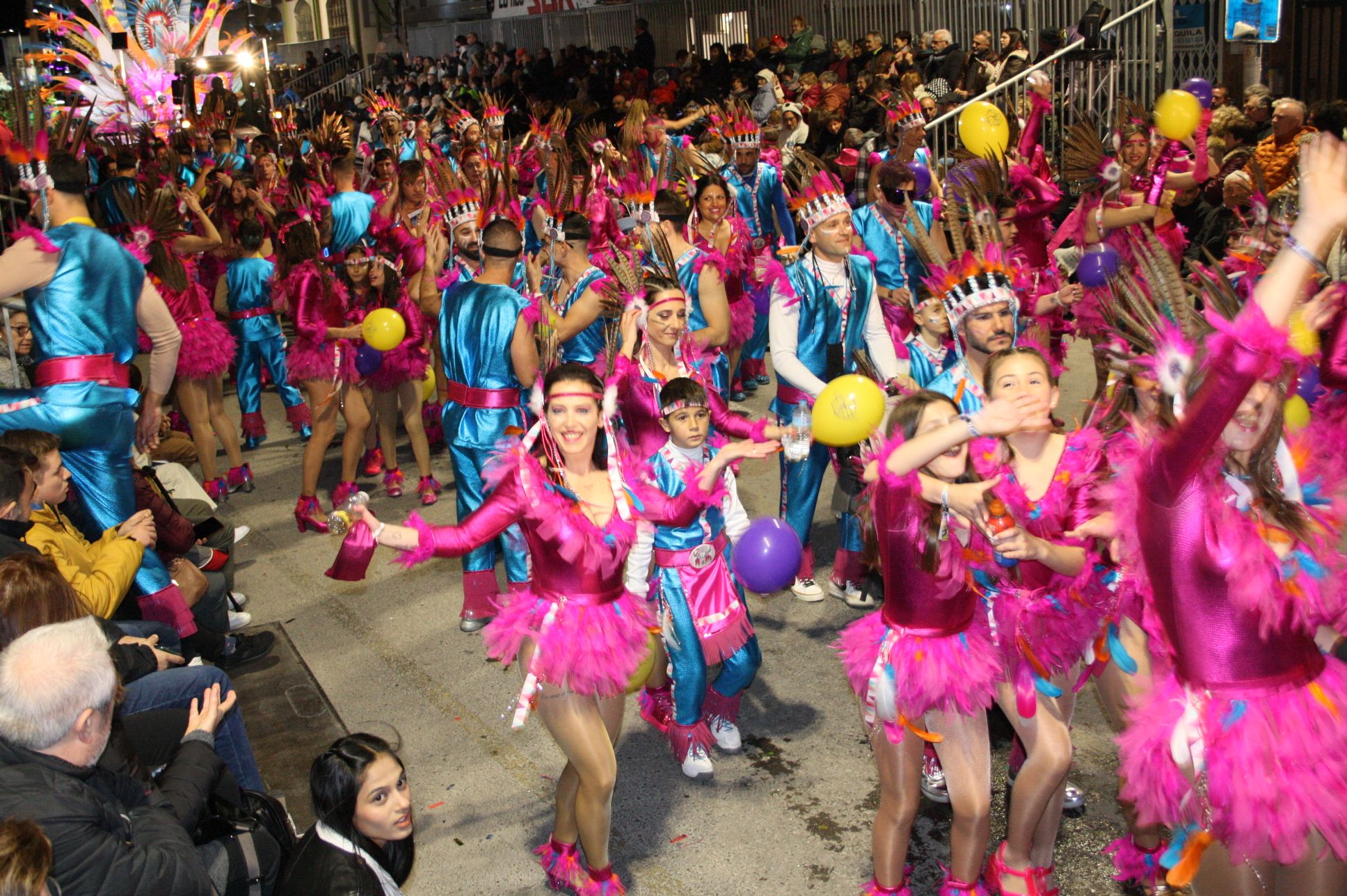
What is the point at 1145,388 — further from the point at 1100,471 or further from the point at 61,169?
the point at 61,169

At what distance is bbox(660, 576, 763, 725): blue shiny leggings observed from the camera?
428 centimetres

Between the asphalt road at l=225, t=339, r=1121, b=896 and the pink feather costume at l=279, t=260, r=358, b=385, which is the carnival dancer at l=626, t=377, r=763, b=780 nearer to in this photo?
the asphalt road at l=225, t=339, r=1121, b=896

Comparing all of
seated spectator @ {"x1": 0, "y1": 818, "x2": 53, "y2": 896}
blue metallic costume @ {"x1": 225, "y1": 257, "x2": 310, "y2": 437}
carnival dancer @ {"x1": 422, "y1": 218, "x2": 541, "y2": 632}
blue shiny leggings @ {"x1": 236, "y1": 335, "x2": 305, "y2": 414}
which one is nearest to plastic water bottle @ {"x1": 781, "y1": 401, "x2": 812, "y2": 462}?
carnival dancer @ {"x1": 422, "y1": 218, "x2": 541, "y2": 632}

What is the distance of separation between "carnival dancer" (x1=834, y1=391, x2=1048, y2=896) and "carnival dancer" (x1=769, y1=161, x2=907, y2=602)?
2046 mm

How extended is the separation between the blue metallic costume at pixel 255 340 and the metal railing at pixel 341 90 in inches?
780

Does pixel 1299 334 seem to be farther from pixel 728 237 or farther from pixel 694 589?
pixel 728 237

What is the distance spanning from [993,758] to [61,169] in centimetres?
439

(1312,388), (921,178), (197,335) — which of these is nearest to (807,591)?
(1312,388)

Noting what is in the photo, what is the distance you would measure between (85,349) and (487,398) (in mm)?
1699

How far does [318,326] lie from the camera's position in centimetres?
745

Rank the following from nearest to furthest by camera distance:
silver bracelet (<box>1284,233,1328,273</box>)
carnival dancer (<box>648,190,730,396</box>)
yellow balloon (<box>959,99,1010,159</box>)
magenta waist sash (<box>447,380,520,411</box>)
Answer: silver bracelet (<box>1284,233,1328,273</box>) → magenta waist sash (<box>447,380,520,411</box>) → carnival dancer (<box>648,190,730,396</box>) → yellow balloon (<box>959,99,1010,159</box>)

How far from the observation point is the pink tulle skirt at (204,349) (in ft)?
26.3

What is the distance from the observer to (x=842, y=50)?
50.4 ft

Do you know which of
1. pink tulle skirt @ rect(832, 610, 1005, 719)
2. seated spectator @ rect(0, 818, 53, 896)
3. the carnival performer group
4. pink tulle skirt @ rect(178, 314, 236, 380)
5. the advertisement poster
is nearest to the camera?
seated spectator @ rect(0, 818, 53, 896)
